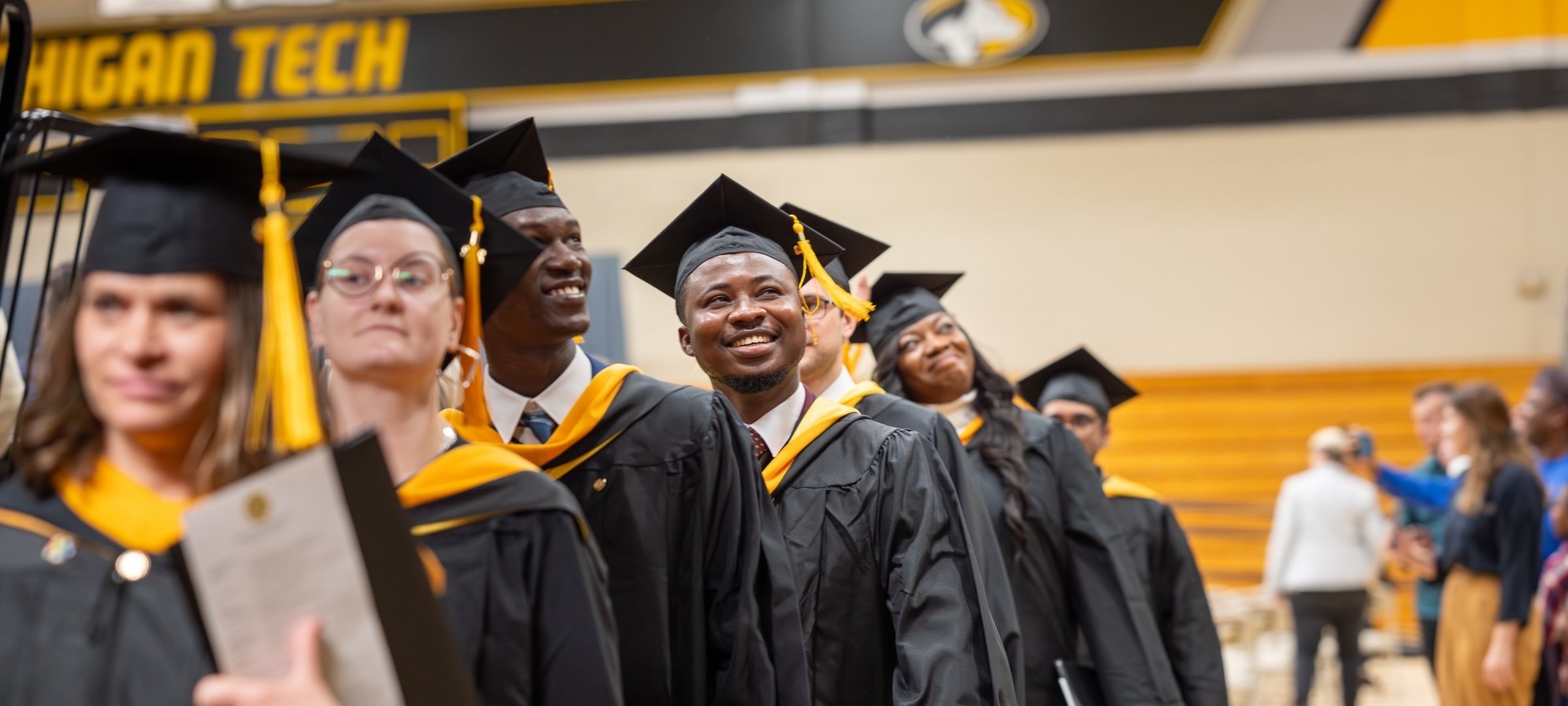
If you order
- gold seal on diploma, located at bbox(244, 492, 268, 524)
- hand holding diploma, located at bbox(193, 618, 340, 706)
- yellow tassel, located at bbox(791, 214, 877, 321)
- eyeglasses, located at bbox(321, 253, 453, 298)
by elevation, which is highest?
yellow tassel, located at bbox(791, 214, 877, 321)

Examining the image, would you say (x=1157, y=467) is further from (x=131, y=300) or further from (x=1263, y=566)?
(x=131, y=300)

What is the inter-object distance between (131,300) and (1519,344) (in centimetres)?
1081

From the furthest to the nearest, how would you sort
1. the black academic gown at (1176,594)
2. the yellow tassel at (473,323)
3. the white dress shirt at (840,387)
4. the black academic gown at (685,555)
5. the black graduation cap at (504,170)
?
the black academic gown at (1176,594) → the white dress shirt at (840,387) → the black graduation cap at (504,170) → the black academic gown at (685,555) → the yellow tassel at (473,323)

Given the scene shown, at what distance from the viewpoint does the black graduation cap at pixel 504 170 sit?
8.60ft

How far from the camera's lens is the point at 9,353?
3070 mm

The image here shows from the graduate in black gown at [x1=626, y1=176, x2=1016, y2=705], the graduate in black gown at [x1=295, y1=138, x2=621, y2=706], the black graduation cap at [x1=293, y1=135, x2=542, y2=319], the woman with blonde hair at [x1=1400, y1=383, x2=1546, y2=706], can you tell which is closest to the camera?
the graduate in black gown at [x1=295, y1=138, x2=621, y2=706]

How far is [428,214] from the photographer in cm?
219

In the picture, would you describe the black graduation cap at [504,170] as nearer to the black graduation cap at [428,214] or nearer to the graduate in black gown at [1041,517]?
the black graduation cap at [428,214]

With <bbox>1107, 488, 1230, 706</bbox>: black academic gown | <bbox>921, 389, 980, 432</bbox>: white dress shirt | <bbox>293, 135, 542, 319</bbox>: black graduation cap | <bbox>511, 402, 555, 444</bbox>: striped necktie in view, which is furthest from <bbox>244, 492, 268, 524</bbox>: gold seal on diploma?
<bbox>1107, 488, 1230, 706</bbox>: black academic gown

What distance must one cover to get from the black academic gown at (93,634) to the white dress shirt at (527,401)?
1.05 metres

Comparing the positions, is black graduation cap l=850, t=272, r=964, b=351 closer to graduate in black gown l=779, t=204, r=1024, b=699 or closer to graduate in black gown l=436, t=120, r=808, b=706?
graduate in black gown l=779, t=204, r=1024, b=699

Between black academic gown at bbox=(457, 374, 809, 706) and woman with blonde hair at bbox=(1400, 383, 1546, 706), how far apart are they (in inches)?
176

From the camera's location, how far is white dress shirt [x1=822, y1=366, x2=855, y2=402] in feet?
11.6

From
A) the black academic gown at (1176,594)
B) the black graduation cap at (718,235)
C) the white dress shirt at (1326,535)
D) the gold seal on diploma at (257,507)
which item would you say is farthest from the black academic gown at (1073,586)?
the white dress shirt at (1326,535)
